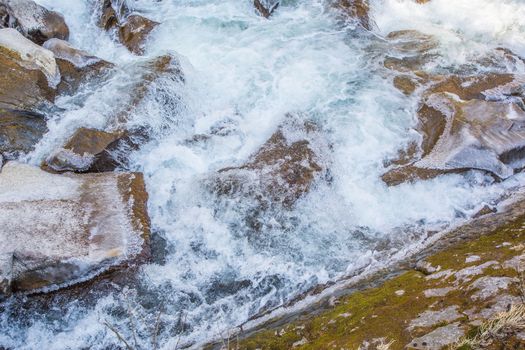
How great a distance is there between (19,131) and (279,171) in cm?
454

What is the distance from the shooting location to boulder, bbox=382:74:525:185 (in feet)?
22.0

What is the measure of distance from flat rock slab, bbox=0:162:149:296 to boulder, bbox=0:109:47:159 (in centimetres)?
75

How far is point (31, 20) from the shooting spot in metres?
9.31

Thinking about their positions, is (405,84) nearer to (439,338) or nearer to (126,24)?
(439,338)

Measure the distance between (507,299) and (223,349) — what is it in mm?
2539

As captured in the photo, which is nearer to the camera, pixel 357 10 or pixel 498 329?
pixel 498 329

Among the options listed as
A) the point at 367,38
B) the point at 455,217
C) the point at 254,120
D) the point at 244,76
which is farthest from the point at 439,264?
the point at 367,38

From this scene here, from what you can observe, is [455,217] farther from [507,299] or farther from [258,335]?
[258,335]

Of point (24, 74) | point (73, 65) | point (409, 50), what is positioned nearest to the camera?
point (24, 74)

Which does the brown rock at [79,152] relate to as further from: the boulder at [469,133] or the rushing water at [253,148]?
the boulder at [469,133]

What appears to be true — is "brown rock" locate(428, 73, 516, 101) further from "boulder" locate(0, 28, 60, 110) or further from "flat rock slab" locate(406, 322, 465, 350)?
"boulder" locate(0, 28, 60, 110)

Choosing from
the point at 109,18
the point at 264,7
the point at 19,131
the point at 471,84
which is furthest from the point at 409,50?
the point at 19,131

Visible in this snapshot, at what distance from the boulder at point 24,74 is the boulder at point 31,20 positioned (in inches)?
38.3

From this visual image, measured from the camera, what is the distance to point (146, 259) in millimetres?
5848
